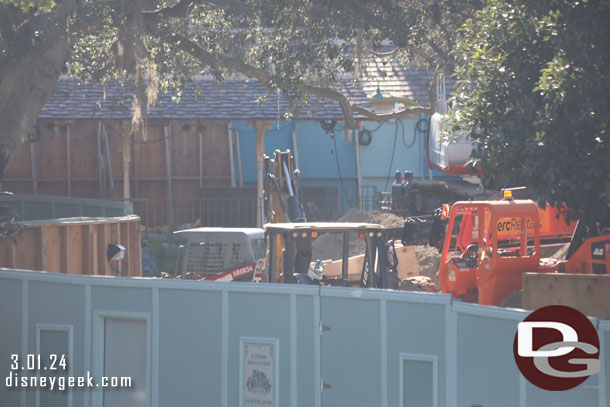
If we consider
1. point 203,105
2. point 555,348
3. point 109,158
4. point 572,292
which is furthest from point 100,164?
point 555,348

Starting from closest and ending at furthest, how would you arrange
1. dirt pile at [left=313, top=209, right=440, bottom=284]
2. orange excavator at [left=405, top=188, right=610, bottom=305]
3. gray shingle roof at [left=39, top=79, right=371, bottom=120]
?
orange excavator at [left=405, top=188, right=610, bottom=305] → dirt pile at [left=313, top=209, right=440, bottom=284] → gray shingle roof at [left=39, top=79, right=371, bottom=120]

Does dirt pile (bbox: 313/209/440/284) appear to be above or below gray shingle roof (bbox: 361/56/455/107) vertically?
below

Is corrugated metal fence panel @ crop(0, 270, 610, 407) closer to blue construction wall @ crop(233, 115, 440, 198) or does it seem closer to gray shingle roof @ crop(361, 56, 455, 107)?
blue construction wall @ crop(233, 115, 440, 198)

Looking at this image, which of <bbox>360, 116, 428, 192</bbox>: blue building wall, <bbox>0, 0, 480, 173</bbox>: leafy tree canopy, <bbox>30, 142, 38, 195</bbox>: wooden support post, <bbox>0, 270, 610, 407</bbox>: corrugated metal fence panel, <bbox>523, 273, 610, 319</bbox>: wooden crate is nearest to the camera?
<bbox>0, 270, 610, 407</bbox>: corrugated metal fence panel

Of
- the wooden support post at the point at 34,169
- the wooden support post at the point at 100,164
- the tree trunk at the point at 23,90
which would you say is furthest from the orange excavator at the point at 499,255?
the wooden support post at the point at 34,169

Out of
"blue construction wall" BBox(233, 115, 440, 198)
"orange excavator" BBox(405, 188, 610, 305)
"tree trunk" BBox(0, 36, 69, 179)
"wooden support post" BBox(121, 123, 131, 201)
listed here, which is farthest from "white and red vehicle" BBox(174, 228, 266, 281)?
"blue construction wall" BBox(233, 115, 440, 198)

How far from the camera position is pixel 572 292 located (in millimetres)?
11266

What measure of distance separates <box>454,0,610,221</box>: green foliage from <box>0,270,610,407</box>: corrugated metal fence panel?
6.75 ft

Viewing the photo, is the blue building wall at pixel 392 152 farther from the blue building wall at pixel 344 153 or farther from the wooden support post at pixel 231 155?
the wooden support post at pixel 231 155

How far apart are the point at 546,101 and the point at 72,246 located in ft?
29.5

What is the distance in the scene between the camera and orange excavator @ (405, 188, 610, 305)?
13.1 m

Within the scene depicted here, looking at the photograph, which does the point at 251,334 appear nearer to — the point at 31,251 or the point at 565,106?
the point at 565,106

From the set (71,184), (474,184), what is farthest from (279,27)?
(71,184)

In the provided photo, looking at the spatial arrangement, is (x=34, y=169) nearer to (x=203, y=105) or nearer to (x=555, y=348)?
(x=203, y=105)
